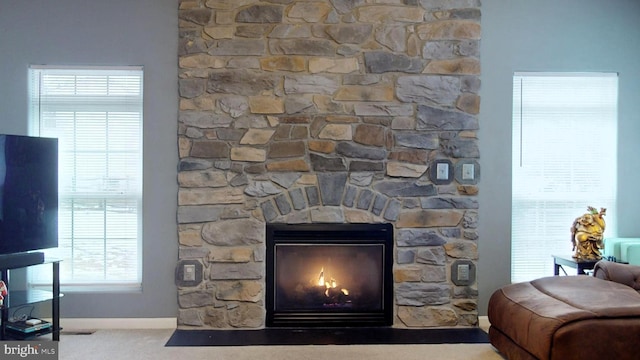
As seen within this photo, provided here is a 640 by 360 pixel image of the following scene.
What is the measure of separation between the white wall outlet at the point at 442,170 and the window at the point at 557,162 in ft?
2.05

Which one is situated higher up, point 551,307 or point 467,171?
→ point 467,171

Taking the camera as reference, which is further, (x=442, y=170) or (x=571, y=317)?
(x=442, y=170)

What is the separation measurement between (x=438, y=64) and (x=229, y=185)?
186 cm

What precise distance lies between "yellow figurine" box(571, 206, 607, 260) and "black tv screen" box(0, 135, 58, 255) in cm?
379

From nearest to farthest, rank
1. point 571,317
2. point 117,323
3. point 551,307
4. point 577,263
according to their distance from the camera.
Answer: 1. point 571,317
2. point 551,307
3. point 577,263
4. point 117,323

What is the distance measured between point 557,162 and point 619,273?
1.08m

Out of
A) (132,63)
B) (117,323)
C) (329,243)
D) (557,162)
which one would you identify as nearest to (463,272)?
(329,243)

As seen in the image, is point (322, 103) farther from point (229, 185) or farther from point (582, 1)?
point (582, 1)

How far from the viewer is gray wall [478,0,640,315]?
150 inches

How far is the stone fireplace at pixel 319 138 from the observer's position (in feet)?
12.1

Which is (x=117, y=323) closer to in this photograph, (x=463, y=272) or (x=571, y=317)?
(x=463, y=272)

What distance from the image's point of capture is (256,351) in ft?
10.5

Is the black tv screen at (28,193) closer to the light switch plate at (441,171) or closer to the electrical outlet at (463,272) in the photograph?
the light switch plate at (441,171)

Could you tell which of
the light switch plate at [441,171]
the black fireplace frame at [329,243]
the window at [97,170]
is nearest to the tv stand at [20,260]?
the window at [97,170]
